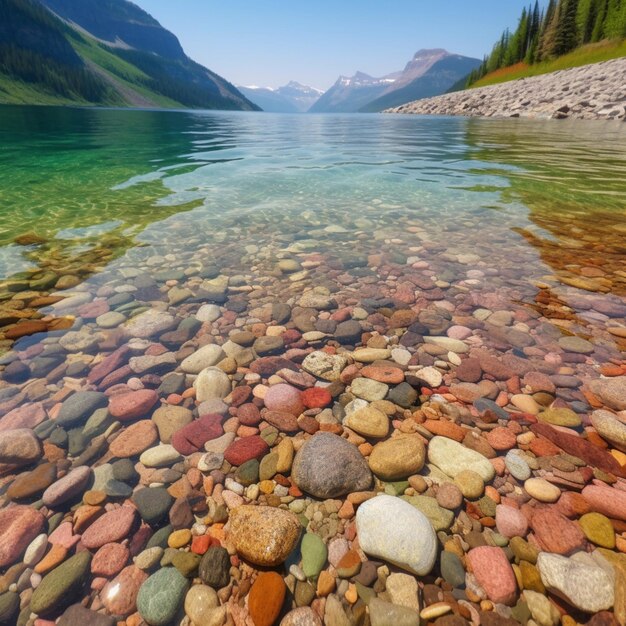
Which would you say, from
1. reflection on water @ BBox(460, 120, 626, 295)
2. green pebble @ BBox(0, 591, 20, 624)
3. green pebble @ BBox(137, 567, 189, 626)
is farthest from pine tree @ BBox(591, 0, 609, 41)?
green pebble @ BBox(0, 591, 20, 624)

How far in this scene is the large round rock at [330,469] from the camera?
237cm

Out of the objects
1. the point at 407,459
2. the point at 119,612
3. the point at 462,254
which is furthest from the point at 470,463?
the point at 462,254

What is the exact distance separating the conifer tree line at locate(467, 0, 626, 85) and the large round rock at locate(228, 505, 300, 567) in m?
105

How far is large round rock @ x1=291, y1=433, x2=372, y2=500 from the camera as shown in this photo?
2.37 meters

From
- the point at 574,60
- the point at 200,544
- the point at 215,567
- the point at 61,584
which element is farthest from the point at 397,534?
the point at 574,60

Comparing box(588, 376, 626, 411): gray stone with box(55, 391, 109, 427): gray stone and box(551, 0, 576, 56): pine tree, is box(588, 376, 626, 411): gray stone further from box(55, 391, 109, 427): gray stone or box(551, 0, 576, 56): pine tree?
box(551, 0, 576, 56): pine tree

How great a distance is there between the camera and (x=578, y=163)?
1474 centimetres

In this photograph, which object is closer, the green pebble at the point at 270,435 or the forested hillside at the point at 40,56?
the green pebble at the point at 270,435

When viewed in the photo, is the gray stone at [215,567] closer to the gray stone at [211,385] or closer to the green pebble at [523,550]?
the gray stone at [211,385]

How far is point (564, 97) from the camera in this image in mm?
46844

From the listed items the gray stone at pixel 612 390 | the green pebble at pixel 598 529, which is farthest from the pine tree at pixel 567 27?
the green pebble at pixel 598 529

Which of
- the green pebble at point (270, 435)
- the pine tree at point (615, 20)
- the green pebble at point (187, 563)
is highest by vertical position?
the pine tree at point (615, 20)

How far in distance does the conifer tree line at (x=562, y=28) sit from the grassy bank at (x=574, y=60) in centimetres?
171

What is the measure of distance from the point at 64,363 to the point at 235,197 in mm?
7918
